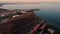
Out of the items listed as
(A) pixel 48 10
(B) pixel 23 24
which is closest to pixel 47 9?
(A) pixel 48 10

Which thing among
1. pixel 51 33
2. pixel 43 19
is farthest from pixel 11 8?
pixel 51 33

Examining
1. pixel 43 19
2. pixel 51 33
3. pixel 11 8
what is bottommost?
pixel 51 33

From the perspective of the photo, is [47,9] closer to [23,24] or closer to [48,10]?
[48,10]

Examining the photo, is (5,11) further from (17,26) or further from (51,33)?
(51,33)
